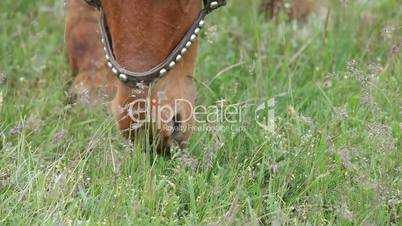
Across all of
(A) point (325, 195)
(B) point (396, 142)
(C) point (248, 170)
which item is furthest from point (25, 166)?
(B) point (396, 142)

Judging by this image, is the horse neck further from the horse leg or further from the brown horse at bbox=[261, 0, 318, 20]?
the brown horse at bbox=[261, 0, 318, 20]

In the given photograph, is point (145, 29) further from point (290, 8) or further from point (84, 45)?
point (290, 8)

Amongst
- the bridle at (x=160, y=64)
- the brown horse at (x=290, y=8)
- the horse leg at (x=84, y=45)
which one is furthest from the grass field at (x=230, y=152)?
the brown horse at (x=290, y=8)

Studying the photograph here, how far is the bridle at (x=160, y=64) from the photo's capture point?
3094 mm

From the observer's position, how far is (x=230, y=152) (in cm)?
335

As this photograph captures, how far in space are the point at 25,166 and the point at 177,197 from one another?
0.58 metres

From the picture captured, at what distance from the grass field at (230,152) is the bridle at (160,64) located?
8.9 inches

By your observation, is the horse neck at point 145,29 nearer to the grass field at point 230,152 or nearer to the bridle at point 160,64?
the bridle at point 160,64

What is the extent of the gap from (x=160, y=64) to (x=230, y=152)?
0.45 m

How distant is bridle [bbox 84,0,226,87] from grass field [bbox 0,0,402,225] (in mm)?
227

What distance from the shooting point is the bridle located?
309 centimetres

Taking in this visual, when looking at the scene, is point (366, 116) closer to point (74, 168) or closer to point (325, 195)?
point (325, 195)

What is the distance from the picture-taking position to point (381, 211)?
2.91 m

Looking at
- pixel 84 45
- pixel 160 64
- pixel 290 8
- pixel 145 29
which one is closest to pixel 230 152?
pixel 160 64
